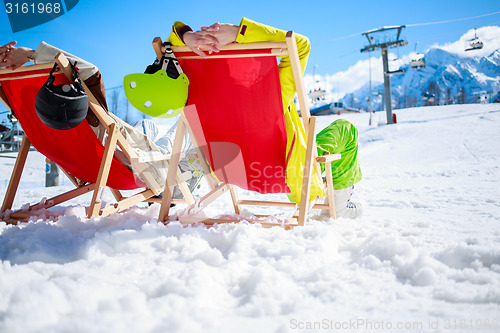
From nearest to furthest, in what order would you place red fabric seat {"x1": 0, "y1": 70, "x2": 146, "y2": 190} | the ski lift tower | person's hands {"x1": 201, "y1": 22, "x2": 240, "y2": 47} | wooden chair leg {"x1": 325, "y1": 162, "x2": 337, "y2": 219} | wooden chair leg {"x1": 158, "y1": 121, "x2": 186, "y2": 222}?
1. person's hands {"x1": 201, "y1": 22, "x2": 240, "y2": 47}
2. wooden chair leg {"x1": 158, "y1": 121, "x2": 186, "y2": 222}
3. red fabric seat {"x1": 0, "y1": 70, "x2": 146, "y2": 190}
4. wooden chair leg {"x1": 325, "y1": 162, "x2": 337, "y2": 219}
5. the ski lift tower

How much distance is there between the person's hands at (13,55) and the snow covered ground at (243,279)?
0.99 metres

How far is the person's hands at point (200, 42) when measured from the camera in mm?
1479

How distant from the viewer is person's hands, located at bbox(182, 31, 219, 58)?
1.48m

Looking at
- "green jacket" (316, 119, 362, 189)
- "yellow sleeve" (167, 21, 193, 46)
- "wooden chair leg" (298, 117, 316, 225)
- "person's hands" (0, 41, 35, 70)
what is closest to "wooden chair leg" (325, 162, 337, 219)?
"green jacket" (316, 119, 362, 189)

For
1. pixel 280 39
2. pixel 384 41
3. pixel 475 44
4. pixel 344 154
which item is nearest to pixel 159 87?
pixel 280 39

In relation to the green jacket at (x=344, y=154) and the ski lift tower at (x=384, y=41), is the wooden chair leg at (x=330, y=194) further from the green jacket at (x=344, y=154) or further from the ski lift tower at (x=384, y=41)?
the ski lift tower at (x=384, y=41)

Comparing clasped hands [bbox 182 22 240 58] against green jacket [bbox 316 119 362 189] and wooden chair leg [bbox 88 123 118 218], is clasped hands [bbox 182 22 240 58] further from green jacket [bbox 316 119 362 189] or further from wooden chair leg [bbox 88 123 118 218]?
green jacket [bbox 316 119 362 189]

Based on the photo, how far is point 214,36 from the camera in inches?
58.0

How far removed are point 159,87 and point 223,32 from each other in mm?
419

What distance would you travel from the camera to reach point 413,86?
180m

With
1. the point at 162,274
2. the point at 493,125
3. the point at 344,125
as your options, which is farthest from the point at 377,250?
the point at 493,125

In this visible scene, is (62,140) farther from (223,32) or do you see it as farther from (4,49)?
(223,32)

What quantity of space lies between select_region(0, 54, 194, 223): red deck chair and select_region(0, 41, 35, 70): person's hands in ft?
0.13

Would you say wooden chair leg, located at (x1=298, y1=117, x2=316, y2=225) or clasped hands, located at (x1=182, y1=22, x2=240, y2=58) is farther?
wooden chair leg, located at (x1=298, y1=117, x2=316, y2=225)
